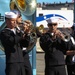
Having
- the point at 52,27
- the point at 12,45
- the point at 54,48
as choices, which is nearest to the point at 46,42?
the point at 54,48

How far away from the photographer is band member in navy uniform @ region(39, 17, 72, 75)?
5371 millimetres

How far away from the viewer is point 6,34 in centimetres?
535

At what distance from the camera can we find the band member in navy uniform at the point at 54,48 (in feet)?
17.6

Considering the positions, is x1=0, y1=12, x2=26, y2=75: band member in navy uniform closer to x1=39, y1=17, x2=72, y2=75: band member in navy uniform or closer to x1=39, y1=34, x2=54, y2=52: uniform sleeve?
x1=39, y1=34, x2=54, y2=52: uniform sleeve

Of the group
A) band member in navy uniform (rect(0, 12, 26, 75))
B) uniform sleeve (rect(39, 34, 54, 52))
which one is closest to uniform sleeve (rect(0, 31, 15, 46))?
band member in navy uniform (rect(0, 12, 26, 75))

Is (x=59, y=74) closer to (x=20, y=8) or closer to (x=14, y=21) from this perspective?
(x=14, y=21)

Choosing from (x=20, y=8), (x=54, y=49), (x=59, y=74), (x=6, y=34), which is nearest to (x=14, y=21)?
(x=6, y=34)

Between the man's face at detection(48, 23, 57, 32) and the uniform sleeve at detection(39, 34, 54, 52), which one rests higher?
the man's face at detection(48, 23, 57, 32)

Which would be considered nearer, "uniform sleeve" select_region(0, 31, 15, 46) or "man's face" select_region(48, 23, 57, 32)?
"uniform sleeve" select_region(0, 31, 15, 46)

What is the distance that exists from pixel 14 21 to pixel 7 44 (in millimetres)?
394

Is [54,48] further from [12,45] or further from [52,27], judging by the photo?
[12,45]

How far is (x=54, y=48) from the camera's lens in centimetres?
542

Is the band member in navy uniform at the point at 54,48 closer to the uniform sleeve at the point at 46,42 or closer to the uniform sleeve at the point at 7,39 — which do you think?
the uniform sleeve at the point at 46,42

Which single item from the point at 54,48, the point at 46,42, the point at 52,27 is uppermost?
the point at 52,27
